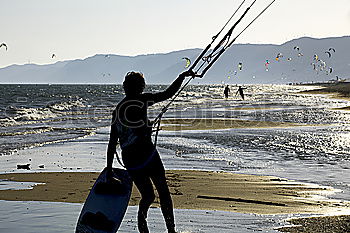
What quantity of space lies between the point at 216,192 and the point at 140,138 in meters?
3.84

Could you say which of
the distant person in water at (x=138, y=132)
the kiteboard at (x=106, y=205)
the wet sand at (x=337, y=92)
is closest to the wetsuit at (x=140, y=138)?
the distant person in water at (x=138, y=132)

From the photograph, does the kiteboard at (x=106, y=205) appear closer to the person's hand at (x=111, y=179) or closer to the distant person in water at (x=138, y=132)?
the person's hand at (x=111, y=179)

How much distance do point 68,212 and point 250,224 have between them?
272cm

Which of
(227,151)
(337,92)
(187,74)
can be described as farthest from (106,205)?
(337,92)

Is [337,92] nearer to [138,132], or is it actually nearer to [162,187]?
[162,187]

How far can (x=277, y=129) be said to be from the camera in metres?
22.2

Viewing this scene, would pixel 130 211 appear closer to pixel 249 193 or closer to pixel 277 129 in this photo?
pixel 249 193

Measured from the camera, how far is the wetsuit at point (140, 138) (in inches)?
220

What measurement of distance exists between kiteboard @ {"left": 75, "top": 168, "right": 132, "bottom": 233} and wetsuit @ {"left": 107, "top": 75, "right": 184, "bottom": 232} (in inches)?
9.2

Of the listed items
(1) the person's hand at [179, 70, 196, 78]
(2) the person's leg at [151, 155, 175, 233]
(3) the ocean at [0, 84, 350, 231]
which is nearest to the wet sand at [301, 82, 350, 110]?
(3) the ocean at [0, 84, 350, 231]

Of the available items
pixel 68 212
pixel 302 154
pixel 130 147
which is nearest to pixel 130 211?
pixel 68 212

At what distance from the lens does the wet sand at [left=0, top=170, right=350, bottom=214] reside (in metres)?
7.99

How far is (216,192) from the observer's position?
30.1 ft

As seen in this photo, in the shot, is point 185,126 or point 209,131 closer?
point 209,131
